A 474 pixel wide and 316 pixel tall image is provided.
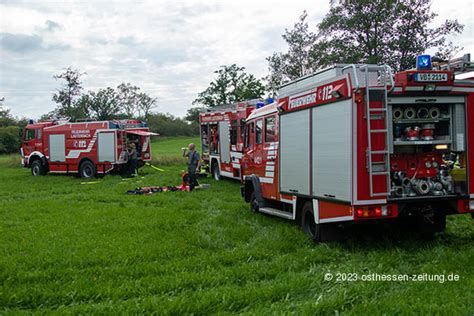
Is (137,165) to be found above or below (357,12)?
below

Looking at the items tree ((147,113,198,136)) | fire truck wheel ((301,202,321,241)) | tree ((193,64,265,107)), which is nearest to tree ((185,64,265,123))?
tree ((193,64,265,107))

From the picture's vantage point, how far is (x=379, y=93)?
23.7 ft

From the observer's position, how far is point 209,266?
701cm

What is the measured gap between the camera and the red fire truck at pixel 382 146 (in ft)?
23.7

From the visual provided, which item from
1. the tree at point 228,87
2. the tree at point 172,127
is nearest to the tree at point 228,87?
the tree at point 228,87

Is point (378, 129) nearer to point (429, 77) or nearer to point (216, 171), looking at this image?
point (429, 77)

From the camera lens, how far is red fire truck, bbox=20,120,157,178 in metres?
24.1

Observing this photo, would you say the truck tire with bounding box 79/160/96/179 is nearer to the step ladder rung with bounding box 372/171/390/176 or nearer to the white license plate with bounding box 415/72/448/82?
the step ladder rung with bounding box 372/171/390/176

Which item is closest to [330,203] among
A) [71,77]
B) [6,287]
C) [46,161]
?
[6,287]

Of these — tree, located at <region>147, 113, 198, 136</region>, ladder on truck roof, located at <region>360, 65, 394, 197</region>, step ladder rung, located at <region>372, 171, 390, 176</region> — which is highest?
tree, located at <region>147, 113, 198, 136</region>

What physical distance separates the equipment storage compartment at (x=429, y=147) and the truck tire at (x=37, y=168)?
22684mm

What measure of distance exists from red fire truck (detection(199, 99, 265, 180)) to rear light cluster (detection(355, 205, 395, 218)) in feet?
34.4

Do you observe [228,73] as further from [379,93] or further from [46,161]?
[379,93]

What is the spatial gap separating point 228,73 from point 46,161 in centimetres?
3462
